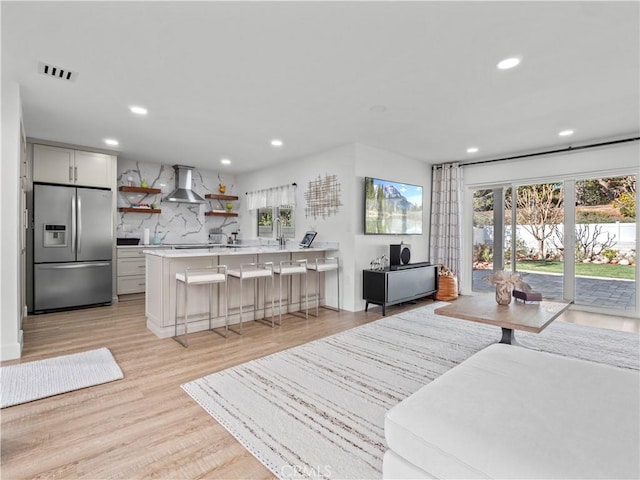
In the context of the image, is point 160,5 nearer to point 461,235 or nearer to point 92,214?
point 92,214

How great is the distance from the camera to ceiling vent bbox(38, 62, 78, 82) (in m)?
2.70

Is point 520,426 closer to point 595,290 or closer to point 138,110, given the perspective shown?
point 138,110

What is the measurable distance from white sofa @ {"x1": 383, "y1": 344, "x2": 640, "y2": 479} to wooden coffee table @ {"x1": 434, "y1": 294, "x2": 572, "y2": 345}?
116 cm

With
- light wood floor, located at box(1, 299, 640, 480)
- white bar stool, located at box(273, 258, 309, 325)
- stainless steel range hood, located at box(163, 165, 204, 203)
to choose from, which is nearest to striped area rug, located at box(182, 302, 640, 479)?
light wood floor, located at box(1, 299, 640, 480)

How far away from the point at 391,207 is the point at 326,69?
3.08m

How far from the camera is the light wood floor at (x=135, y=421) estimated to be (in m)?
1.62

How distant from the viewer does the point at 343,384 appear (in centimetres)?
249

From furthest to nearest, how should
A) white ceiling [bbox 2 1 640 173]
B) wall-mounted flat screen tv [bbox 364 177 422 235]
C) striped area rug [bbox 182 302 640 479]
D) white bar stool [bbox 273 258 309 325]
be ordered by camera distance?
→ wall-mounted flat screen tv [bbox 364 177 422 235] → white bar stool [bbox 273 258 309 325] → white ceiling [bbox 2 1 640 173] → striped area rug [bbox 182 302 640 479]

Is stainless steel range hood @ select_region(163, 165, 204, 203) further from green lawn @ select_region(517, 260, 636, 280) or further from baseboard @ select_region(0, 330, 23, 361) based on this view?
green lawn @ select_region(517, 260, 636, 280)

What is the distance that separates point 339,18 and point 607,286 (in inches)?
212

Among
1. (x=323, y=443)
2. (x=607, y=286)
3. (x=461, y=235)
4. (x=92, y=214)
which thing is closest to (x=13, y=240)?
(x=92, y=214)

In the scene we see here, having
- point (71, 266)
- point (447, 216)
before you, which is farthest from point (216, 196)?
point (447, 216)

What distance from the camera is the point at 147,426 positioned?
6.41ft

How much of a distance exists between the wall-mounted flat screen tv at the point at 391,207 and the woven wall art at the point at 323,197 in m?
0.49
